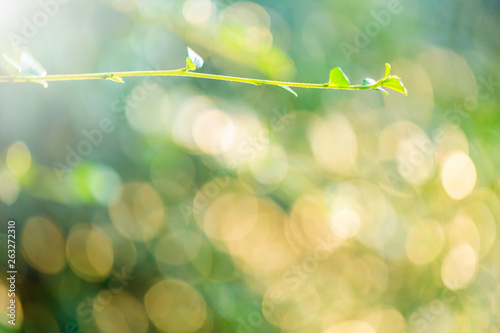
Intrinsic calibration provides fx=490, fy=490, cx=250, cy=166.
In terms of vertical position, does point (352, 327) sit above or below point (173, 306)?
above

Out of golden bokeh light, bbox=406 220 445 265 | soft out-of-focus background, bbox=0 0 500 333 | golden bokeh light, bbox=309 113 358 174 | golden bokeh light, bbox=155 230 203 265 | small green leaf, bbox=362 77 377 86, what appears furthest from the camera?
golden bokeh light, bbox=406 220 445 265

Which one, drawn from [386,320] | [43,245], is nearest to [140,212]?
[43,245]

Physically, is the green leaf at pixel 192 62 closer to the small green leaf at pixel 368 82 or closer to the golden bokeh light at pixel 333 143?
the small green leaf at pixel 368 82

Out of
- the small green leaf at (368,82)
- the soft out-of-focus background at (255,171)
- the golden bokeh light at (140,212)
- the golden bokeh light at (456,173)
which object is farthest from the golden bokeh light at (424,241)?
the small green leaf at (368,82)

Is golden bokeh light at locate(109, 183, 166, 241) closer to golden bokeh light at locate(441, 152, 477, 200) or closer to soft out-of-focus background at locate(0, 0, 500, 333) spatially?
soft out-of-focus background at locate(0, 0, 500, 333)

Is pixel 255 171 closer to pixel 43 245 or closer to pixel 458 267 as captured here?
pixel 43 245

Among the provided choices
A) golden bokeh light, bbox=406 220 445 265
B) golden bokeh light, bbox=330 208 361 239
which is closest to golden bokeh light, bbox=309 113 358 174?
golden bokeh light, bbox=330 208 361 239

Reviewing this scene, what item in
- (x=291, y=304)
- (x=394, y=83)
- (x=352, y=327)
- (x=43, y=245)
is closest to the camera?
(x=394, y=83)
